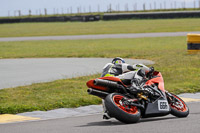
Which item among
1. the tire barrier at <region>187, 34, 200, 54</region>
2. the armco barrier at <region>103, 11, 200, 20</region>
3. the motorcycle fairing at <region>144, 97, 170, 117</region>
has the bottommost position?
the tire barrier at <region>187, 34, 200, 54</region>

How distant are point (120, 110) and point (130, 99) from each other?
15.4 inches

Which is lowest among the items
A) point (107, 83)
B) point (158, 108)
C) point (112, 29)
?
point (112, 29)

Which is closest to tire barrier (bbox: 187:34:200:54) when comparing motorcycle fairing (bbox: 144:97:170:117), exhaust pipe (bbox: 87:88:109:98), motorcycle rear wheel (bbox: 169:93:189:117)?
motorcycle rear wheel (bbox: 169:93:189:117)

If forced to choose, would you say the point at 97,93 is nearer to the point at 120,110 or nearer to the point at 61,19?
the point at 120,110

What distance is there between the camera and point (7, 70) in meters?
17.7

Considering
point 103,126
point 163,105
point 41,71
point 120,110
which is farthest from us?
point 41,71

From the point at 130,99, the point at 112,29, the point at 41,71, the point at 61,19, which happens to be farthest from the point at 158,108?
the point at 61,19

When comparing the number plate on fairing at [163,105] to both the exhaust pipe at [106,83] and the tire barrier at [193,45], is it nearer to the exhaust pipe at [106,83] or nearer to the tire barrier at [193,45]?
the exhaust pipe at [106,83]

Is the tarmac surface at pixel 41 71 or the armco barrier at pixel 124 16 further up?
the armco barrier at pixel 124 16

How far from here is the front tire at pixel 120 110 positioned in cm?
734

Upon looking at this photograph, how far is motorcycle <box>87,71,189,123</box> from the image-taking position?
24.3 ft

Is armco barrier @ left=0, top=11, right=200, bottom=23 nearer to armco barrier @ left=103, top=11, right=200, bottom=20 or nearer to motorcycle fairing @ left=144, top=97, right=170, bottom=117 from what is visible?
armco barrier @ left=103, top=11, right=200, bottom=20

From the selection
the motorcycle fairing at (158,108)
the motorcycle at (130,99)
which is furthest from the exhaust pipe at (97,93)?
the motorcycle fairing at (158,108)

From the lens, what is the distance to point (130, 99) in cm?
766
